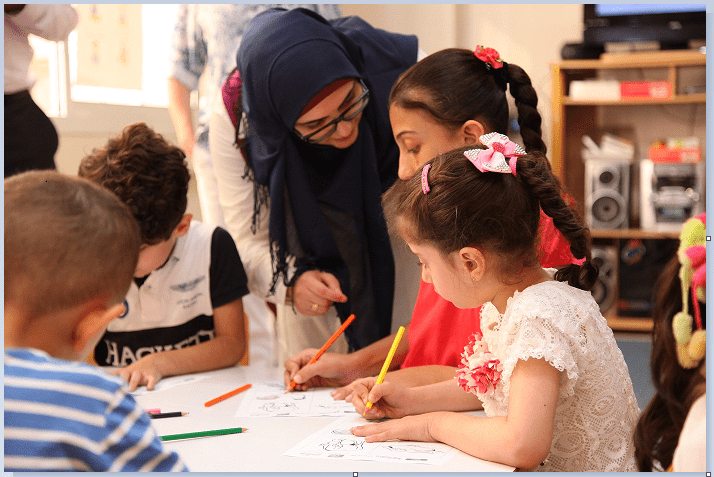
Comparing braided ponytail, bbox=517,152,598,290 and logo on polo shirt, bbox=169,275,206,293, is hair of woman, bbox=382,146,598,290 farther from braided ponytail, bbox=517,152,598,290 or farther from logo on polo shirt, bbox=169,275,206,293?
logo on polo shirt, bbox=169,275,206,293

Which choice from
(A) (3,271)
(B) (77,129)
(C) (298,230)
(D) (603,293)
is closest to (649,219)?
(D) (603,293)

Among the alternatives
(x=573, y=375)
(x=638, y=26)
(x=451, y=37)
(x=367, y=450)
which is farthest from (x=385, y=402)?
(x=638, y=26)

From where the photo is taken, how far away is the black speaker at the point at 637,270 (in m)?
3.19

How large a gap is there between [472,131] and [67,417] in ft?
2.42

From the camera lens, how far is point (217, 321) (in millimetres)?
1299

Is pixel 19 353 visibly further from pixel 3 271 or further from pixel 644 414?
pixel 644 414

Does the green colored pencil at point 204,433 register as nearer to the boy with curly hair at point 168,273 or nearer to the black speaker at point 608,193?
the boy with curly hair at point 168,273

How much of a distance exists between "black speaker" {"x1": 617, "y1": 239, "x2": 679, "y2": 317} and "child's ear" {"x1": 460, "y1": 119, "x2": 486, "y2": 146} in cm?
236

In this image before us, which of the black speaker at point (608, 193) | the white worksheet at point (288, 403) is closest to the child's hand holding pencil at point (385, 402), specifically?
the white worksheet at point (288, 403)

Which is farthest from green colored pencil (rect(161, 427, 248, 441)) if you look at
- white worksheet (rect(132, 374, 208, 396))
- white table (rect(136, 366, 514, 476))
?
white worksheet (rect(132, 374, 208, 396))

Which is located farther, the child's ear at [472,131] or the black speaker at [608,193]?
the black speaker at [608,193]

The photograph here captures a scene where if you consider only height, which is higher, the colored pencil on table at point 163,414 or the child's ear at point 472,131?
the child's ear at point 472,131

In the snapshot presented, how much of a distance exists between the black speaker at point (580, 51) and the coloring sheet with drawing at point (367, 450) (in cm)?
266

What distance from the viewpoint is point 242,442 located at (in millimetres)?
822
